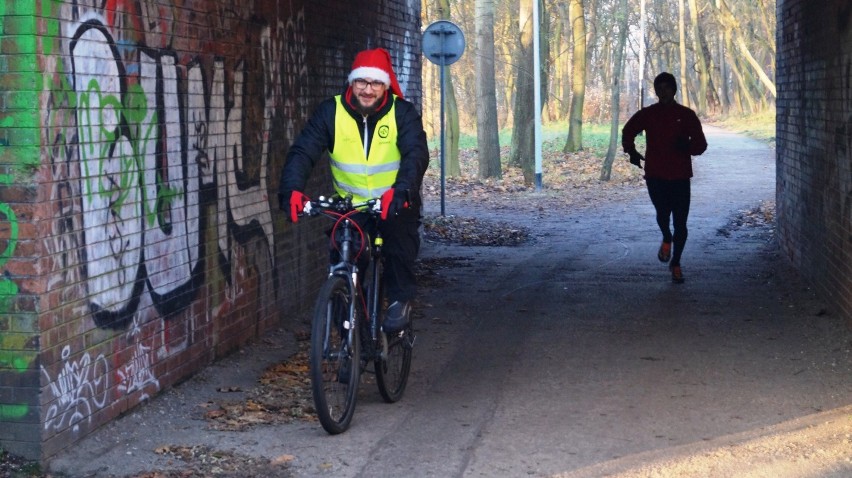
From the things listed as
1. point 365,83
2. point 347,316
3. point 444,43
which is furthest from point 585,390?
point 444,43

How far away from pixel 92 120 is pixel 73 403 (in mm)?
1372

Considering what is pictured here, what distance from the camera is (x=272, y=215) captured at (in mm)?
8695

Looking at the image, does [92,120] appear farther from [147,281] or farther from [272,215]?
[272,215]

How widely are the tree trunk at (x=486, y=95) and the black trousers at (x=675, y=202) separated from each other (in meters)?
13.2

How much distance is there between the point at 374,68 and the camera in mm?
6410

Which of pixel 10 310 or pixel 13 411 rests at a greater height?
pixel 10 310

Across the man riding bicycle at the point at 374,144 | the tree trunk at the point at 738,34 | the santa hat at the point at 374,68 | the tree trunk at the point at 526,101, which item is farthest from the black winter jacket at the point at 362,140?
the tree trunk at the point at 738,34

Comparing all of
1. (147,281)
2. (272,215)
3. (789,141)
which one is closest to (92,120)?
(147,281)

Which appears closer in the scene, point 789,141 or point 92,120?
point 92,120

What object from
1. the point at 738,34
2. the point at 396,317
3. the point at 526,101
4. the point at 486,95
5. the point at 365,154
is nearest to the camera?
the point at 365,154

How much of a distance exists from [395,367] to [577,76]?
29141 millimetres

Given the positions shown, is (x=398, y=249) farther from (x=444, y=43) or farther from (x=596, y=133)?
(x=596, y=133)

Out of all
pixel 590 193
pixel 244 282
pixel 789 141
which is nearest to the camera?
pixel 244 282

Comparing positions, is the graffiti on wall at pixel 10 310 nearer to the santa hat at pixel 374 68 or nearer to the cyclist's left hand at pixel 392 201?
the cyclist's left hand at pixel 392 201
